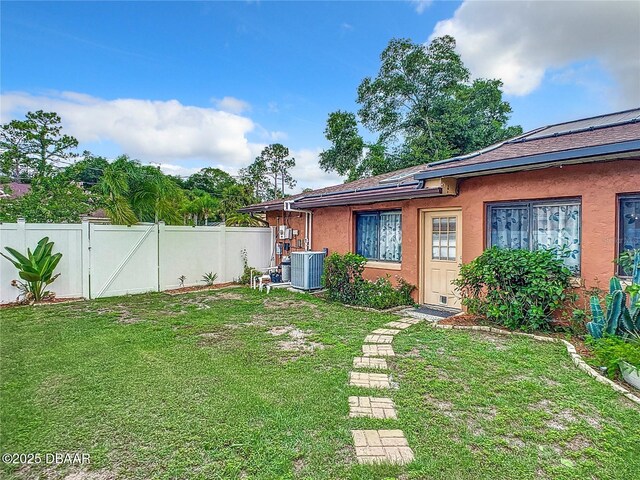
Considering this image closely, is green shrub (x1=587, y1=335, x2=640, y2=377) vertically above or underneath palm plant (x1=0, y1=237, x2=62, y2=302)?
underneath

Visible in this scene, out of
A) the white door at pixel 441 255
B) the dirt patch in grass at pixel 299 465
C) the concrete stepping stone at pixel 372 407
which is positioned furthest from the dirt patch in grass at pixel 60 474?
the white door at pixel 441 255

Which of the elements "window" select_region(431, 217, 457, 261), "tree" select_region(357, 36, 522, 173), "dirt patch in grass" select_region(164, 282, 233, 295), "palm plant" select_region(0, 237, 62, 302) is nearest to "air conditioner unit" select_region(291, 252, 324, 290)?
"dirt patch in grass" select_region(164, 282, 233, 295)

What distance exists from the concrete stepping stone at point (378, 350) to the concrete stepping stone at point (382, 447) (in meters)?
1.83

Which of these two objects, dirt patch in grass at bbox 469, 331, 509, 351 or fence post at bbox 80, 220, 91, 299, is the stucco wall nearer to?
dirt patch in grass at bbox 469, 331, 509, 351

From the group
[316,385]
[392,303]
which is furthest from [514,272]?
[316,385]

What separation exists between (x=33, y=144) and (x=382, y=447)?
19.4 m

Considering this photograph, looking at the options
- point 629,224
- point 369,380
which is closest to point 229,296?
point 369,380

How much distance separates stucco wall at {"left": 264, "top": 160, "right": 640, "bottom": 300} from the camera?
5.05m

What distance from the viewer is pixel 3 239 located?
7.74 m

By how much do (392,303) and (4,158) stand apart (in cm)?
1704

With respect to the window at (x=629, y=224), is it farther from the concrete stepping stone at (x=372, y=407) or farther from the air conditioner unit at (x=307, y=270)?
the air conditioner unit at (x=307, y=270)

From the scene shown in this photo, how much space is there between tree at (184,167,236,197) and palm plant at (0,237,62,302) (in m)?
27.1

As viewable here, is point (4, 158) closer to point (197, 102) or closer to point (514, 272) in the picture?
point (197, 102)

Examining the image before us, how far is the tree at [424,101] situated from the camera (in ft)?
62.6
